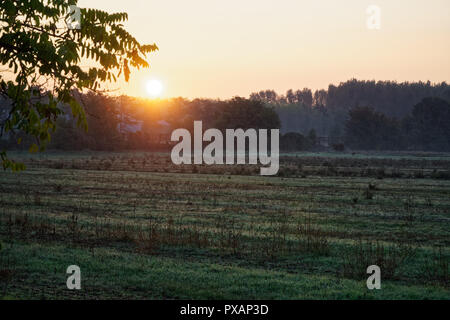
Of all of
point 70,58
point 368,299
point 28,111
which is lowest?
point 368,299

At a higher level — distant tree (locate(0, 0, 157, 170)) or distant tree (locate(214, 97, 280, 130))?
distant tree (locate(214, 97, 280, 130))

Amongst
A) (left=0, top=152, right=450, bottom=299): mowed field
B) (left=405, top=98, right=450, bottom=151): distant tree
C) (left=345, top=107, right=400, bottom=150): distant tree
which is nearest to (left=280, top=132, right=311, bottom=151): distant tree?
(left=345, top=107, right=400, bottom=150): distant tree

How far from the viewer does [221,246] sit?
16.5 meters

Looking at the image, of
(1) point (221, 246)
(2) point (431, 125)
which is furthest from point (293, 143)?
(1) point (221, 246)

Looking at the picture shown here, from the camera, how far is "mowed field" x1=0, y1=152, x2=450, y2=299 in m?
12.1

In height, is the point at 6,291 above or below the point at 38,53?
below

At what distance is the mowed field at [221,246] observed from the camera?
12.1 metres

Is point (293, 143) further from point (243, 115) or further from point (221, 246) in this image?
point (221, 246)

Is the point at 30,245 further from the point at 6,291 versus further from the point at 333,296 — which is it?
the point at 333,296

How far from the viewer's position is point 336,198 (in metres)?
31.5

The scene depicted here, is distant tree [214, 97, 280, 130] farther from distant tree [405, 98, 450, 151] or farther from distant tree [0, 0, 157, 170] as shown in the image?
distant tree [0, 0, 157, 170]
